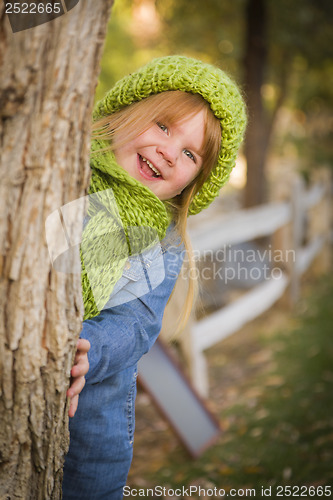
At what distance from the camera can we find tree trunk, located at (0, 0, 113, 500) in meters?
0.89

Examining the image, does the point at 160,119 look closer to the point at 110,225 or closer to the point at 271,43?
the point at 110,225

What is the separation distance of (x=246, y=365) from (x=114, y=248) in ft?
11.2

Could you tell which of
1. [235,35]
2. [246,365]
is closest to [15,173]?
[246,365]

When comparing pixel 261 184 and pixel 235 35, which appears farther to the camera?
pixel 235 35

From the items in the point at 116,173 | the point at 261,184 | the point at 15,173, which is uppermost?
the point at 15,173

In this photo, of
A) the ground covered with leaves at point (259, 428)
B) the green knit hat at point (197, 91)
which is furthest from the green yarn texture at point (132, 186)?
the ground covered with leaves at point (259, 428)

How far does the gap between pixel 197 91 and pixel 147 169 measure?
0.98 feet

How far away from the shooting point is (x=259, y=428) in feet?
11.0

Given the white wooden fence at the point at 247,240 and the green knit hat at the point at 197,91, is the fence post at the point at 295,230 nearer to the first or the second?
the white wooden fence at the point at 247,240

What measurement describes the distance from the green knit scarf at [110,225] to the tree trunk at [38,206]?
0.20 m

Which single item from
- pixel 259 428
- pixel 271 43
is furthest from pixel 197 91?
pixel 271 43

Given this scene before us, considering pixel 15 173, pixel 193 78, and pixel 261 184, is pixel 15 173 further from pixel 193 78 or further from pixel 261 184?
pixel 261 184

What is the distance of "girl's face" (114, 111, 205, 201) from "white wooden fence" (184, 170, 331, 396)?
79.3 inches

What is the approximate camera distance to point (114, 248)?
52.1 inches
